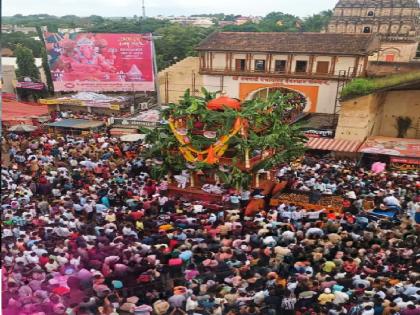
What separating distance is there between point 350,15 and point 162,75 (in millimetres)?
24872

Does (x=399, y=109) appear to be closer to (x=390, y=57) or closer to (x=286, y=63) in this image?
(x=286, y=63)

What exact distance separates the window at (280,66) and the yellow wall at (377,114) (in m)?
6.17

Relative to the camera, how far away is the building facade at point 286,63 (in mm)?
25828

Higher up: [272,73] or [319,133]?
[272,73]

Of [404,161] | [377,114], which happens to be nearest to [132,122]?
[377,114]

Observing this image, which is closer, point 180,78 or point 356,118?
point 356,118

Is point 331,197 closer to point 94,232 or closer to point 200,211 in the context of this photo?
point 200,211

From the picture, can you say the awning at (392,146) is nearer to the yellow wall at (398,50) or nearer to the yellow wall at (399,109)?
the yellow wall at (399,109)

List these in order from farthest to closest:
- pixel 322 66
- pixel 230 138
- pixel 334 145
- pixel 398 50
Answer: pixel 398 50 < pixel 322 66 < pixel 334 145 < pixel 230 138

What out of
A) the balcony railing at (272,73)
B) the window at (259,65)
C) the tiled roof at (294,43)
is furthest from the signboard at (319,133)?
the window at (259,65)

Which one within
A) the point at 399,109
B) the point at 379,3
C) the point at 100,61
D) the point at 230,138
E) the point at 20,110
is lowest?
the point at 20,110

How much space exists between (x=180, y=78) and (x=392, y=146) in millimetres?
16108

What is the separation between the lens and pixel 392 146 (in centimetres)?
2164

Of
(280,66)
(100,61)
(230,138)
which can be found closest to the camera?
(230,138)
